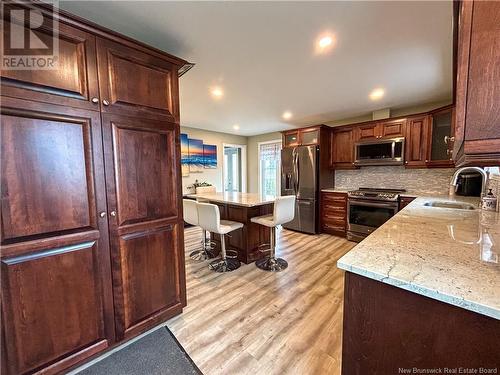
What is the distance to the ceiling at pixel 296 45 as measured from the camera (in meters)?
1.48

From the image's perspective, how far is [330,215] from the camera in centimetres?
417

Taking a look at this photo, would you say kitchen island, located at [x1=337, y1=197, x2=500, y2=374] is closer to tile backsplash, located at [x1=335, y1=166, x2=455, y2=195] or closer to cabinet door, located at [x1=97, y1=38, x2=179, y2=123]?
cabinet door, located at [x1=97, y1=38, x2=179, y2=123]

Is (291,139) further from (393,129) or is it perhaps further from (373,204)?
(373,204)

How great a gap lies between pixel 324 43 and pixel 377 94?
175 centimetres

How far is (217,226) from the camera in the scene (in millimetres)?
2461

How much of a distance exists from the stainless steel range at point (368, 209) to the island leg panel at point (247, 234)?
63.9 inches

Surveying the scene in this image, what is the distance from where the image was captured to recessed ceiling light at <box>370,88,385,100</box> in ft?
9.74

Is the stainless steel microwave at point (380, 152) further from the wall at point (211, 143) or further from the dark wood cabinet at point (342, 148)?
the wall at point (211, 143)

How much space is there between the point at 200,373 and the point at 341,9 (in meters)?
2.64

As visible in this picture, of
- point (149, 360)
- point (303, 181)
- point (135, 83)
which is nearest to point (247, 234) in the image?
point (149, 360)

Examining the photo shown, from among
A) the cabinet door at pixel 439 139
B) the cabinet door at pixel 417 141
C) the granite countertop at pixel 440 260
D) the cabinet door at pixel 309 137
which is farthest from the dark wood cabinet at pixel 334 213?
the granite countertop at pixel 440 260

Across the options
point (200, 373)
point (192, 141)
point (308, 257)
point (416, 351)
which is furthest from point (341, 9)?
point (192, 141)

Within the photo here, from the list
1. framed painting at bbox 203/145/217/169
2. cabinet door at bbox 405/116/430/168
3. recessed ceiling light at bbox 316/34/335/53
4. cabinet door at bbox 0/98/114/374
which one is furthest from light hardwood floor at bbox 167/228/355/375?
framed painting at bbox 203/145/217/169

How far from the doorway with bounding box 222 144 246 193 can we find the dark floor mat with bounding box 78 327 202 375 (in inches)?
197
